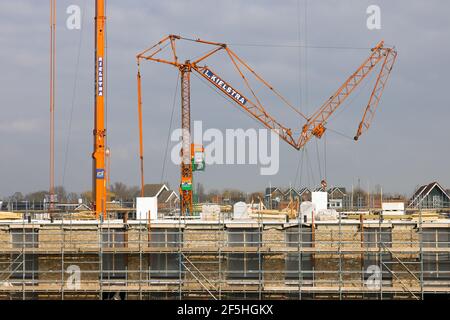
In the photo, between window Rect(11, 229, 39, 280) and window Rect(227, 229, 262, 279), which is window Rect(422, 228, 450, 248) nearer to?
window Rect(227, 229, 262, 279)

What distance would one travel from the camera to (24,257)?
89.1 ft

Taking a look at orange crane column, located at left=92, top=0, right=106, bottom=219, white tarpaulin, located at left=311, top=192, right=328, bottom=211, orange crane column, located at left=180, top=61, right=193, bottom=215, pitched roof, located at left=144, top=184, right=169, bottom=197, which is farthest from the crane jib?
pitched roof, located at left=144, top=184, right=169, bottom=197

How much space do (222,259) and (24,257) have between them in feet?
27.4

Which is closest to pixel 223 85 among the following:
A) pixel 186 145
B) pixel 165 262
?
pixel 186 145

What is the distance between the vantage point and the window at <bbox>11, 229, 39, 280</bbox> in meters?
27.1

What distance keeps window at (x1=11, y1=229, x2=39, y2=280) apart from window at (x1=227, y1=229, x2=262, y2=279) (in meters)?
8.21

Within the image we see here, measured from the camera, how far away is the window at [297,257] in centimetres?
2708

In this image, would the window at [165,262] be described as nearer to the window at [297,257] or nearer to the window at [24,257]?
the window at [297,257]

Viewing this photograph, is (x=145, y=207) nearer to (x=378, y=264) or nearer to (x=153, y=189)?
(x=378, y=264)

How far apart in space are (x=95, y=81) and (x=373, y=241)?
1605 cm

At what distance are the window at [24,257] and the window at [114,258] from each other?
9.42 feet

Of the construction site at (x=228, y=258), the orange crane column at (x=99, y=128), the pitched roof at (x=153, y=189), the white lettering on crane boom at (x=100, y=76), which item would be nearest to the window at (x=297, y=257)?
the construction site at (x=228, y=258)
